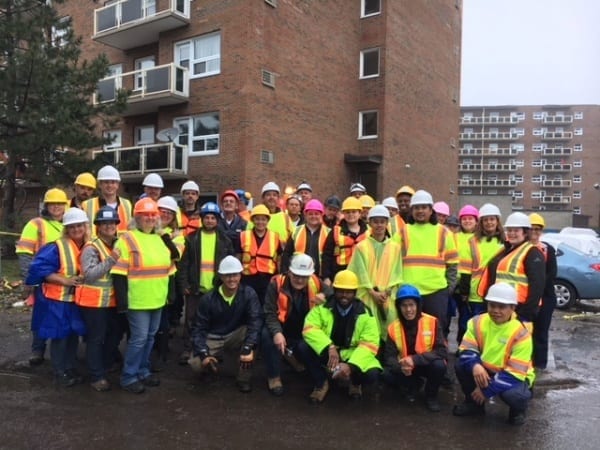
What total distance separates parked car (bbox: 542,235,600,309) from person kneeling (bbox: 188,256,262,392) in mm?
7657

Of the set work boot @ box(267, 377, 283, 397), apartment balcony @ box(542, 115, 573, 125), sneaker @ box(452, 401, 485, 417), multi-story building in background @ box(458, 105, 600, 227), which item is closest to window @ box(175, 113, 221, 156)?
work boot @ box(267, 377, 283, 397)

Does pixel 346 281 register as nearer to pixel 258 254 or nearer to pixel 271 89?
pixel 258 254

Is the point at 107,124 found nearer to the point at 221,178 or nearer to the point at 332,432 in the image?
the point at 221,178

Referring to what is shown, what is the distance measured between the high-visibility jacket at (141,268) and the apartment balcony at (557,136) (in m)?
95.5

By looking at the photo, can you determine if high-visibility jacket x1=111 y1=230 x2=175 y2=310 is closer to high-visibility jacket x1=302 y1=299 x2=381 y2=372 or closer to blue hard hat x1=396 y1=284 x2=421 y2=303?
high-visibility jacket x1=302 y1=299 x2=381 y2=372

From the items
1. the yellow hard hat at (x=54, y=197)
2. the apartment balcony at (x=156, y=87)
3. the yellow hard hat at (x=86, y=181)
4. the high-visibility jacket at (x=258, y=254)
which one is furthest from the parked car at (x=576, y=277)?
the apartment balcony at (x=156, y=87)

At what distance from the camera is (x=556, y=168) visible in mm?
86562

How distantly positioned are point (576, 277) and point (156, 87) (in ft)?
50.4

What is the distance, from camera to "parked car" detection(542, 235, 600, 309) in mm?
10320

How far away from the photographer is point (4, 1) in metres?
12.7

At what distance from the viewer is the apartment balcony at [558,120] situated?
88.2 meters

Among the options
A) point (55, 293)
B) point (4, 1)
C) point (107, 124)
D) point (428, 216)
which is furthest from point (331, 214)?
point (4, 1)

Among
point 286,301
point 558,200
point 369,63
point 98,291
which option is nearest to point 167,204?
point 98,291

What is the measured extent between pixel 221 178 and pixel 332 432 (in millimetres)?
14532
